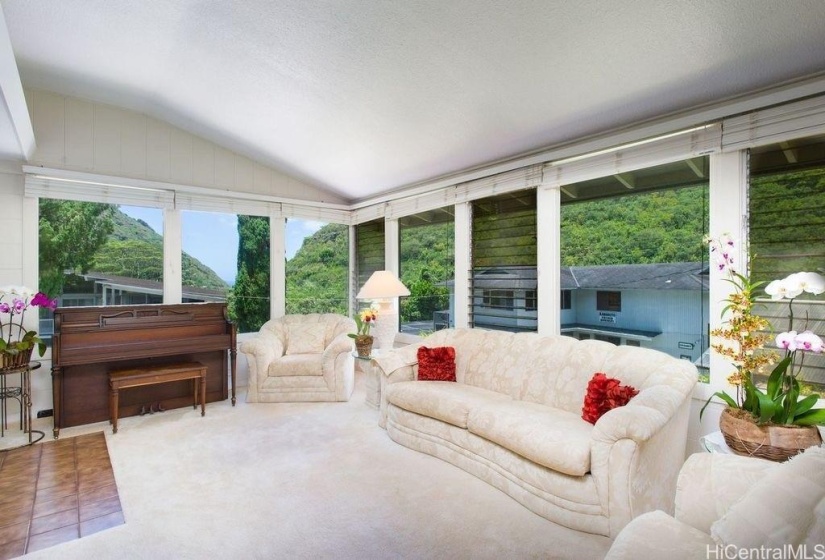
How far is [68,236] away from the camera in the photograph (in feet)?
13.3

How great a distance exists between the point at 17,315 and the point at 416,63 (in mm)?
4135

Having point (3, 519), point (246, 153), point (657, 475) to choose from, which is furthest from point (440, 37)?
point (3, 519)

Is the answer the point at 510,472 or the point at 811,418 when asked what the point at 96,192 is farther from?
the point at 811,418

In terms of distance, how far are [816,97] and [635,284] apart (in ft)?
4.63

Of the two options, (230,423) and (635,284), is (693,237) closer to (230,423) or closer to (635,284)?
(635,284)

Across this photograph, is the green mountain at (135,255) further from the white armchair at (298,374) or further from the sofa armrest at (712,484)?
the sofa armrest at (712,484)

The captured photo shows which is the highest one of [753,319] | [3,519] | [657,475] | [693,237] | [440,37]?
[440,37]

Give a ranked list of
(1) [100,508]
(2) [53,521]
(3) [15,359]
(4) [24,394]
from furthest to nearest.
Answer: (4) [24,394], (3) [15,359], (1) [100,508], (2) [53,521]

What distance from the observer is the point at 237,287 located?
16.5ft

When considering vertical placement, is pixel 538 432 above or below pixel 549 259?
below

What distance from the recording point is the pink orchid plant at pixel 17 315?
10.7 feet

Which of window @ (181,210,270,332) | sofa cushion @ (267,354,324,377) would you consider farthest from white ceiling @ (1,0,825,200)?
sofa cushion @ (267,354,324,377)

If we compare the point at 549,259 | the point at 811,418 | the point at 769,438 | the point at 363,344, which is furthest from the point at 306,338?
the point at 811,418

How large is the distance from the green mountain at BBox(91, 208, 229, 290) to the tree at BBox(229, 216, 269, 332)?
0.49 m
